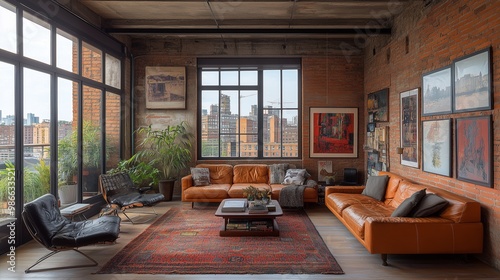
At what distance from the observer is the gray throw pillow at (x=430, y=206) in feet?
13.4

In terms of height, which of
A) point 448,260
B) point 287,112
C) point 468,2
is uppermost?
point 468,2

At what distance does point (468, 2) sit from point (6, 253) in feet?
21.5

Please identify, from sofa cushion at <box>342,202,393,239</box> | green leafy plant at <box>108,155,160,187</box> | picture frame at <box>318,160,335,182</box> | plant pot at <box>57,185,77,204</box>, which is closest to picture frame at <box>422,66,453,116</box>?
sofa cushion at <box>342,202,393,239</box>

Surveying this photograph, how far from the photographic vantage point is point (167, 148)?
798 centimetres

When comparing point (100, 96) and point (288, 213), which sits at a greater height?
point (100, 96)

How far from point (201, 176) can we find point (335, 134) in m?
3.36

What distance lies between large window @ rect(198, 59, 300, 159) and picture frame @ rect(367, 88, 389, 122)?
5.67 ft

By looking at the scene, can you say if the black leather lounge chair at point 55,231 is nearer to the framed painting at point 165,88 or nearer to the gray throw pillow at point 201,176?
the gray throw pillow at point 201,176

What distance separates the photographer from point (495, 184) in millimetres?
3752

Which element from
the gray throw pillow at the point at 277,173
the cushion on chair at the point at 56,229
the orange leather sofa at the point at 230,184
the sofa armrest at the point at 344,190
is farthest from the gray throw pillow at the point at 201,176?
the cushion on chair at the point at 56,229

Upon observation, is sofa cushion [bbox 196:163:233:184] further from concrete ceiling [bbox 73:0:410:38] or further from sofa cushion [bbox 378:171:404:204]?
sofa cushion [bbox 378:171:404:204]

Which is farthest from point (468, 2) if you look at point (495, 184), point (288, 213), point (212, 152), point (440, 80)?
point (212, 152)

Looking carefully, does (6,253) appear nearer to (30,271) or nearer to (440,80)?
(30,271)

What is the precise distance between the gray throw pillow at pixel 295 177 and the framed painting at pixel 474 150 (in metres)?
3.33
